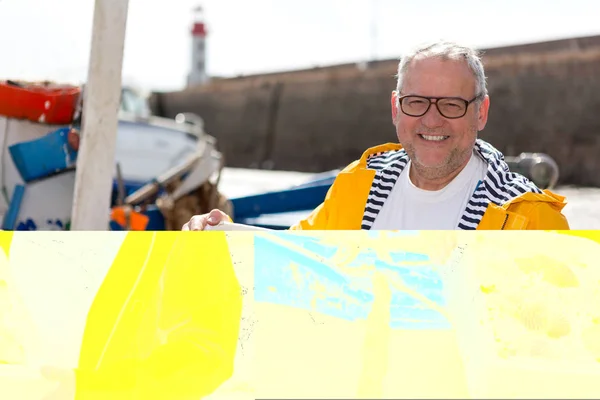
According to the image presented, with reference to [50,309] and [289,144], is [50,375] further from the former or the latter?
[289,144]

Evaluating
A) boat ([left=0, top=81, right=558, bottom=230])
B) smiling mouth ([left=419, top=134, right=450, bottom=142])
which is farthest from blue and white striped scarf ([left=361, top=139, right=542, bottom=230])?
boat ([left=0, top=81, right=558, bottom=230])

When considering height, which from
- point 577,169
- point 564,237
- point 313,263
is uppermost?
point 564,237

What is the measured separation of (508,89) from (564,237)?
19.7m

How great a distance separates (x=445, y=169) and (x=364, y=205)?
274 millimetres

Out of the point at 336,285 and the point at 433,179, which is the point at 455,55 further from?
the point at 336,285

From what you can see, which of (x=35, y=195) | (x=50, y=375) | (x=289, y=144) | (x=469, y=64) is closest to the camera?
(x=50, y=375)

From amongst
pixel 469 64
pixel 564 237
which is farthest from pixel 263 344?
pixel 469 64

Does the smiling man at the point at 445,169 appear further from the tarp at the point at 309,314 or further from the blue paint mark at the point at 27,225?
the blue paint mark at the point at 27,225

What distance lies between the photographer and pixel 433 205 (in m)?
2.24

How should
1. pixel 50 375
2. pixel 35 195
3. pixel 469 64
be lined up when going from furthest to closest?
pixel 35 195 → pixel 469 64 → pixel 50 375

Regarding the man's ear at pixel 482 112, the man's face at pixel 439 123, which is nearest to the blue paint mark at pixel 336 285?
the man's face at pixel 439 123

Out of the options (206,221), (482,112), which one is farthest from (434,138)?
(206,221)

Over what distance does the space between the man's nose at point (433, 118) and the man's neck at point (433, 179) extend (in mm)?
145

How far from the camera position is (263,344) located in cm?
148
